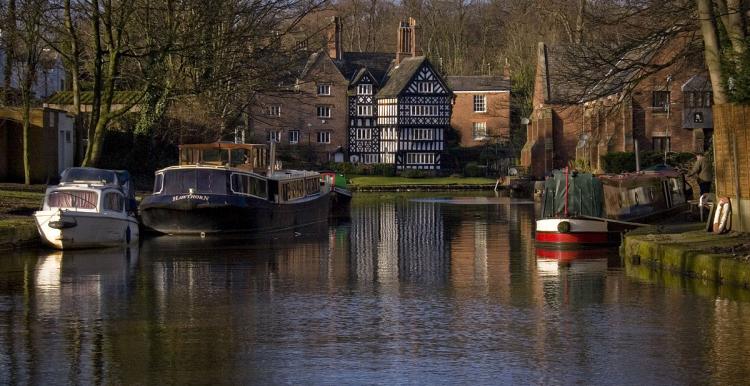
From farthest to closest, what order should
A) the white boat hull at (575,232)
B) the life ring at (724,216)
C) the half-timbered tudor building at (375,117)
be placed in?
the half-timbered tudor building at (375,117), the white boat hull at (575,232), the life ring at (724,216)

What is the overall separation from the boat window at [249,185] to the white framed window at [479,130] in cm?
7512

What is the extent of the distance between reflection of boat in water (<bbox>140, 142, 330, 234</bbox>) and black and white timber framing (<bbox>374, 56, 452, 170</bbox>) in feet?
216

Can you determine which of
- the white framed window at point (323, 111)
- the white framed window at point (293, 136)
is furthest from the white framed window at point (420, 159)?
the white framed window at point (293, 136)

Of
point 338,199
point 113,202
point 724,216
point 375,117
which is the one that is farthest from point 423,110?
point 724,216

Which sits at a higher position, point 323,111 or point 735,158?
point 323,111

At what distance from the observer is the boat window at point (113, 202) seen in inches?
1211

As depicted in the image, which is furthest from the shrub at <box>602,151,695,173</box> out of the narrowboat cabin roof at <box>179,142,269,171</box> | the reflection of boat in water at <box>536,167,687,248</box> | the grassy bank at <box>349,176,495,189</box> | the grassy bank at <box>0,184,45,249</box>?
the grassy bank at <box>0,184,45,249</box>

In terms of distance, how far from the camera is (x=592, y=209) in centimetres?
3122

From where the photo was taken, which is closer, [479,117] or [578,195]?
[578,195]

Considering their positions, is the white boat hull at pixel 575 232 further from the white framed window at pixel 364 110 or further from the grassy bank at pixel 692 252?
the white framed window at pixel 364 110

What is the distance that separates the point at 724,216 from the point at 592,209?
6438 millimetres

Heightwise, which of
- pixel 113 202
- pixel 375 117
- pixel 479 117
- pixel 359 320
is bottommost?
pixel 359 320

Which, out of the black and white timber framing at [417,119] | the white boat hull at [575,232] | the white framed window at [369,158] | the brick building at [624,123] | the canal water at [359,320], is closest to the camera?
the canal water at [359,320]

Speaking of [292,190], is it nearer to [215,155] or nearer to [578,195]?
[215,155]
